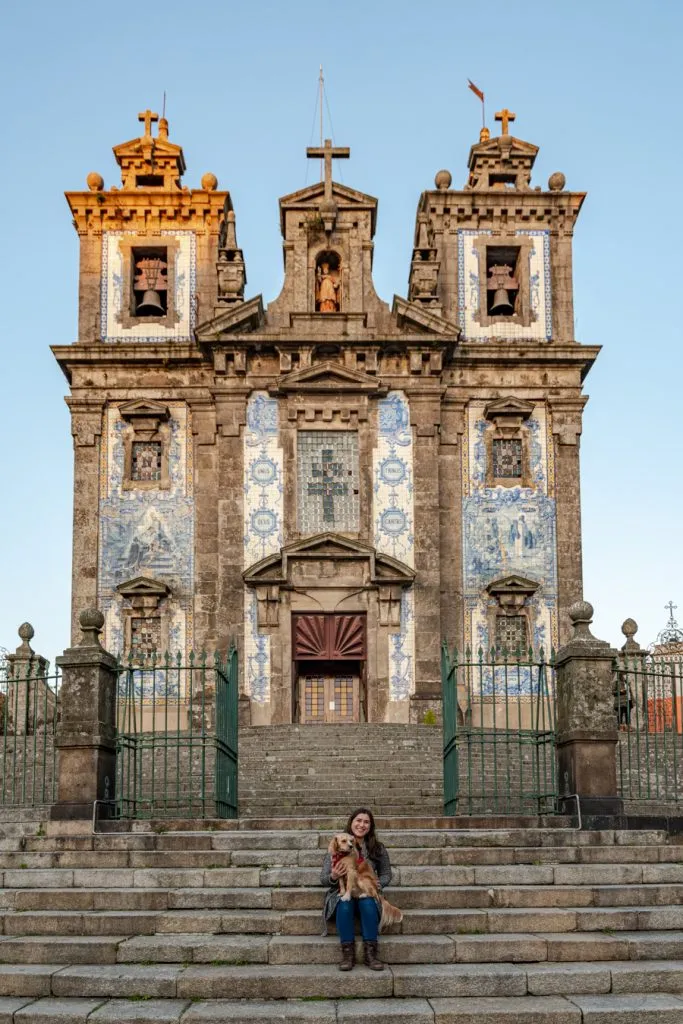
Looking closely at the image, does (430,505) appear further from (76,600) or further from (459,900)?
(459,900)

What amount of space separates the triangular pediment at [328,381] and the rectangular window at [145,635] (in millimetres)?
5364

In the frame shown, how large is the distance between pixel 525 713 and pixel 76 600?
9.31 metres

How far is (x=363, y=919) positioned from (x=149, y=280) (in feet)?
72.1

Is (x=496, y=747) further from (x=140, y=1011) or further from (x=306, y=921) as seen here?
(x=140, y=1011)

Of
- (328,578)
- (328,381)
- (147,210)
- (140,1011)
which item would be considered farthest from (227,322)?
(140,1011)

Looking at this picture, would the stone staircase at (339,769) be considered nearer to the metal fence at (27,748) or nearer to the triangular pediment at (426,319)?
the metal fence at (27,748)

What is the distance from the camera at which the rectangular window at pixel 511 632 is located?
27078 millimetres

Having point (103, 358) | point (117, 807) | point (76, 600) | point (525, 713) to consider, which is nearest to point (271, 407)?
point (103, 358)

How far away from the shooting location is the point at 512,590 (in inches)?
1073

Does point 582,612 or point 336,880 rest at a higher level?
point 582,612

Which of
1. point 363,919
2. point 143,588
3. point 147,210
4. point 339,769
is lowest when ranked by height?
point 363,919

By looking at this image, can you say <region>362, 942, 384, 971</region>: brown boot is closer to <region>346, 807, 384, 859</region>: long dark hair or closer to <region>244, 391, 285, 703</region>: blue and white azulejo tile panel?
<region>346, 807, 384, 859</region>: long dark hair

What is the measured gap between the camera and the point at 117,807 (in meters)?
14.4

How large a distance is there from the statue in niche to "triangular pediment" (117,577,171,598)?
266 inches
